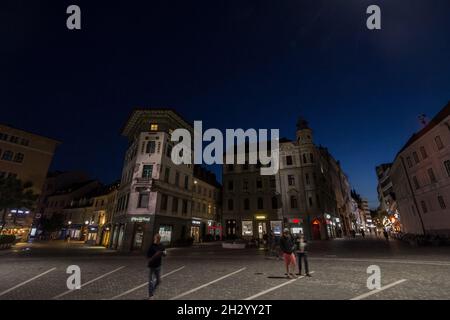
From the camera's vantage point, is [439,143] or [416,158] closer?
[439,143]

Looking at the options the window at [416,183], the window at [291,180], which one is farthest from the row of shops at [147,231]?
the window at [416,183]

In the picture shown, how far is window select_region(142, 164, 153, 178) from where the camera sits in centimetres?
2919

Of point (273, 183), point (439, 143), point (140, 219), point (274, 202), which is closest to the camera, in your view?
point (439, 143)

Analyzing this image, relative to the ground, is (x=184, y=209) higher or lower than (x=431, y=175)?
lower

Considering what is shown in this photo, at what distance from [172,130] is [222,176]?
16952mm

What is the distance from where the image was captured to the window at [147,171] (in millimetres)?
29188

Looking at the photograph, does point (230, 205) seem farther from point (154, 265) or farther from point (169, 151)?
point (154, 265)

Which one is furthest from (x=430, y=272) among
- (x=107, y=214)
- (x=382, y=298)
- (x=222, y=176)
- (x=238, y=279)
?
(x=107, y=214)

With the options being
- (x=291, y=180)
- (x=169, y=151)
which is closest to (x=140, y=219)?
(x=169, y=151)

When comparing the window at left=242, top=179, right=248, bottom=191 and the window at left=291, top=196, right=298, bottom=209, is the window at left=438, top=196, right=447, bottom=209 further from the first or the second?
the window at left=242, top=179, right=248, bottom=191

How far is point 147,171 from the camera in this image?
96.3ft

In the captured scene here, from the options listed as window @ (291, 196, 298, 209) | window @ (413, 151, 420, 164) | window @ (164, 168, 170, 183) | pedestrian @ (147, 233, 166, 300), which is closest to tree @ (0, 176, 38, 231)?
window @ (164, 168, 170, 183)

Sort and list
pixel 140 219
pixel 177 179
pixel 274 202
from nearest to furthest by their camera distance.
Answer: pixel 140 219 < pixel 177 179 < pixel 274 202
